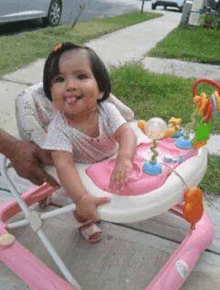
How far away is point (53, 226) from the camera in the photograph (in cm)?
202

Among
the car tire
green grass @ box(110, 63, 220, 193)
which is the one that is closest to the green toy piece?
green grass @ box(110, 63, 220, 193)

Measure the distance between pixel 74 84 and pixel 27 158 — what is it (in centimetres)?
33

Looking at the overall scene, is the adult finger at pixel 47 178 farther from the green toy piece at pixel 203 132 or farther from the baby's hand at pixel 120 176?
the green toy piece at pixel 203 132

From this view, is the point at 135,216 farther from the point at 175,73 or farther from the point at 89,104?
the point at 175,73

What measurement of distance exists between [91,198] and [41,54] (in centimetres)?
390

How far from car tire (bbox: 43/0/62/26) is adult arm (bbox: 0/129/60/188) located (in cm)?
615

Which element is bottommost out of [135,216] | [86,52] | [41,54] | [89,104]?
[41,54]

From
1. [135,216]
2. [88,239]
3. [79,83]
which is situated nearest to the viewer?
[135,216]

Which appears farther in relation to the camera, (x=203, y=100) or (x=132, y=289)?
(x=132, y=289)

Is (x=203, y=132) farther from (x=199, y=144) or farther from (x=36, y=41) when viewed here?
(x=36, y=41)

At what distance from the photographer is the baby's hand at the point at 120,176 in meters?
1.43

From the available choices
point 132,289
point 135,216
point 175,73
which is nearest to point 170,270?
point 132,289

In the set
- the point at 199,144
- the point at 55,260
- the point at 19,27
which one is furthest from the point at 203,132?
the point at 19,27

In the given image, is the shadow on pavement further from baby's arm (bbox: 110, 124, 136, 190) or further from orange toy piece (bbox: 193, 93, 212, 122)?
orange toy piece (bbox: 193, 93, 212, 122)
